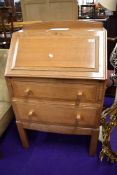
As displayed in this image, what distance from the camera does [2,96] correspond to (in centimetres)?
156

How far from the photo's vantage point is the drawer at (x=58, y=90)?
112 cm

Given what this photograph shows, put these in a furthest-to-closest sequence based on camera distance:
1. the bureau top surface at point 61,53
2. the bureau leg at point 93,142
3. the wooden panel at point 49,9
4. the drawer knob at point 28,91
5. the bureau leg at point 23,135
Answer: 1. the wooden panel at point 49,9
2. the bureau leg at point 23,135
3. the bureau leg at point 93,142
4. the drawer knob at point 28,91
5. the bureau top surface at point 61,53

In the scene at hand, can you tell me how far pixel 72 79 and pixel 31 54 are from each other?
330 mm

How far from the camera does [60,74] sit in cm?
109

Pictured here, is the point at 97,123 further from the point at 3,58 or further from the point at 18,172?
the point at 3,58

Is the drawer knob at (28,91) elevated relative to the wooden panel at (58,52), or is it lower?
lower

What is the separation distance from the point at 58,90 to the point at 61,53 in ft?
0.80

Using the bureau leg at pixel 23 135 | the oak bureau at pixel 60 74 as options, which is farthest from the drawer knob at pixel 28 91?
the bureau leg at pixel 23 135

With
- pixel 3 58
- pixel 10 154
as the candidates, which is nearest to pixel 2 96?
pixel 3 58

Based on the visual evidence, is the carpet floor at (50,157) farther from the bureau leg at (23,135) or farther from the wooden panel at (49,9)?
the wooden panel at (49,9)

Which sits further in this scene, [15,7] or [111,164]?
[15,7]

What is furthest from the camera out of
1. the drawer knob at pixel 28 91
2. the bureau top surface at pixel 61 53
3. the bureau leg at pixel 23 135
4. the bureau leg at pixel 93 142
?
the bureau leg at pixel 23 135

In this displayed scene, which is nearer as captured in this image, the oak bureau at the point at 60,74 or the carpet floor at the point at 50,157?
the oak bureau at the point at 60,74

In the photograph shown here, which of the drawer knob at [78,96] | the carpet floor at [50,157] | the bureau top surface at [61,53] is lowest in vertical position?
the carpet floor at [50,157]
